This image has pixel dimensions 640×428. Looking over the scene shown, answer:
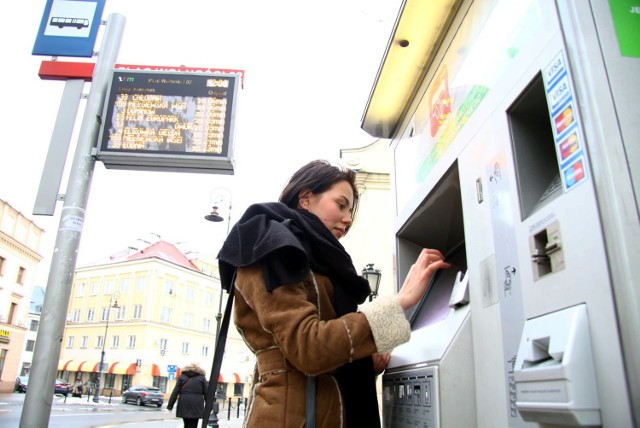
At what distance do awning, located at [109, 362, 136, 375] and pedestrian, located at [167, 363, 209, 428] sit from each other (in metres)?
28.4

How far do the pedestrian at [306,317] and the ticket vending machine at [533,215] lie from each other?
16 cm

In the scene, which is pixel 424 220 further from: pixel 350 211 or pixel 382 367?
pixel 382 367

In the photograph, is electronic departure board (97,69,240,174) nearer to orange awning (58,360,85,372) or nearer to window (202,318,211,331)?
window (202,318,211,331)

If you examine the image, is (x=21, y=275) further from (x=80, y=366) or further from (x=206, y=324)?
(x=206, y=324)

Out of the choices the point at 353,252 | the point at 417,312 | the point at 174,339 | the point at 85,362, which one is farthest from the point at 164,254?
the point at 417,312

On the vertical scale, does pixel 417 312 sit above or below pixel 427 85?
below

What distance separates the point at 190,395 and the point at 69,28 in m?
6.19

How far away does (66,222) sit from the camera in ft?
11.1

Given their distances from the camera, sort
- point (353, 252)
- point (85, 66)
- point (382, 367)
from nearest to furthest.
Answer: point (382, 367)
point (85, 66)
point (353, 252)

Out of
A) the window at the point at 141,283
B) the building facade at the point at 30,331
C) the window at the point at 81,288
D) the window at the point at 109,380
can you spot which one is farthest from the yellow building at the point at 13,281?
the building facade at the point at 30,331

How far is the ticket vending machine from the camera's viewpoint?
0.72m

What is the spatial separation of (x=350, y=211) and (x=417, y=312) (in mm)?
606

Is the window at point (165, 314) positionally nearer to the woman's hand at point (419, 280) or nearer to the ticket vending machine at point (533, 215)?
the ticket vending machine at point (533, 215)

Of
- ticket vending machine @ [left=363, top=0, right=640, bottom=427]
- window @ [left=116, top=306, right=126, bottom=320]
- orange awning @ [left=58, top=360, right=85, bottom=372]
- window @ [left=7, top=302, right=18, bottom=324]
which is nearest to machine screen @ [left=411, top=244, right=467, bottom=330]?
ticket vending machine @ [left=363, top=0, right=640, bottom=427]
